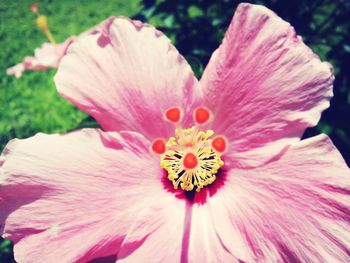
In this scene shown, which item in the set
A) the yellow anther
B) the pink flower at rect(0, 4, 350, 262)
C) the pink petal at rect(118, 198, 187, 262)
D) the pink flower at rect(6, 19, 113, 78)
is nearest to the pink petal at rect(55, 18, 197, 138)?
the pink flower at rect(0, 4, 350, 262)

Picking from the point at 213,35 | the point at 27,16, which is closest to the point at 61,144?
the point at 213,35

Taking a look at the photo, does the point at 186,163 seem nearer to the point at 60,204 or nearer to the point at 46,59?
the point at 60,204

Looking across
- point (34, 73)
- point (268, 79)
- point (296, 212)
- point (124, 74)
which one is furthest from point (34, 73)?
point (296, 212)

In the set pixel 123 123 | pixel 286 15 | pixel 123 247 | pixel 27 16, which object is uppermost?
pixel 27 16

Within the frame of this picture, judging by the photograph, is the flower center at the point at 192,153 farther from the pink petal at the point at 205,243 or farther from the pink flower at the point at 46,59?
the pink flower at the point at 46,59

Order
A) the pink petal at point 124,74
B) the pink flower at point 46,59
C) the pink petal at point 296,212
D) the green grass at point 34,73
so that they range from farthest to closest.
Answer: the green grass at point 34,73 → the pink flower at point 46,59 → the pink petal at point 124,74 → the pink petal at point 296,212

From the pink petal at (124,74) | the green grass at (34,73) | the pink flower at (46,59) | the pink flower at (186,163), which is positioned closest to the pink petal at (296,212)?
the pink flower at (186,163)

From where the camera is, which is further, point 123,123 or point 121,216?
point 123,123

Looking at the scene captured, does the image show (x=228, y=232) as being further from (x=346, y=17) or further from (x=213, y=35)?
(x=346, y=17)
